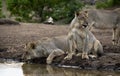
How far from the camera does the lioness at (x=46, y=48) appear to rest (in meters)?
15.2

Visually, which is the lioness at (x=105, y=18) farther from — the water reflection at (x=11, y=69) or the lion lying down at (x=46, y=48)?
the water reflection at (x=11, y=69)

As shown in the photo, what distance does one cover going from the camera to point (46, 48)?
50.4 feet

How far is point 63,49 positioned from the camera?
1559cm

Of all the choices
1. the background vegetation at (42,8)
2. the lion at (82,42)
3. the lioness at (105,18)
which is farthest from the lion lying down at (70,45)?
the background vegetation at (42,8)

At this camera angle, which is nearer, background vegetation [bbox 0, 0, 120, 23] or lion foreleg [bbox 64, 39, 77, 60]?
lion foreleg [bbox 64, 39, 77, 60]

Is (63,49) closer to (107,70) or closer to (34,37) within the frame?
(107,70)

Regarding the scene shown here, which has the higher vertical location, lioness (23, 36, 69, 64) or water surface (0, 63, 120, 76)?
lioness (23, 36, 69, 64)

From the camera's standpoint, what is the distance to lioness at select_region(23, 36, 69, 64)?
49.9ft

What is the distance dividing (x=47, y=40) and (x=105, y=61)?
2.27 metres

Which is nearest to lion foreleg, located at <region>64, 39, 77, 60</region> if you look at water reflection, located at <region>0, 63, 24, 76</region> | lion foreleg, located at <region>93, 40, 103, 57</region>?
lion foreleg, located at <region>93, 40, 103, 57</region>

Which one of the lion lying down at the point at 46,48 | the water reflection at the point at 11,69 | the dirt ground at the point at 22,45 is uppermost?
the lion lying down at the point at 46,48

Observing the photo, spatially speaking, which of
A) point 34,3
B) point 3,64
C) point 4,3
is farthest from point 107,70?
point 4,3

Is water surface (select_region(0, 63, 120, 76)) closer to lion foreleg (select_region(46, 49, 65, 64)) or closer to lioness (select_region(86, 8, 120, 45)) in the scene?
lion foreleg (select_region(46, 49, 65, 64))

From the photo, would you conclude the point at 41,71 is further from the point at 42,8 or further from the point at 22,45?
the point at 42,8
